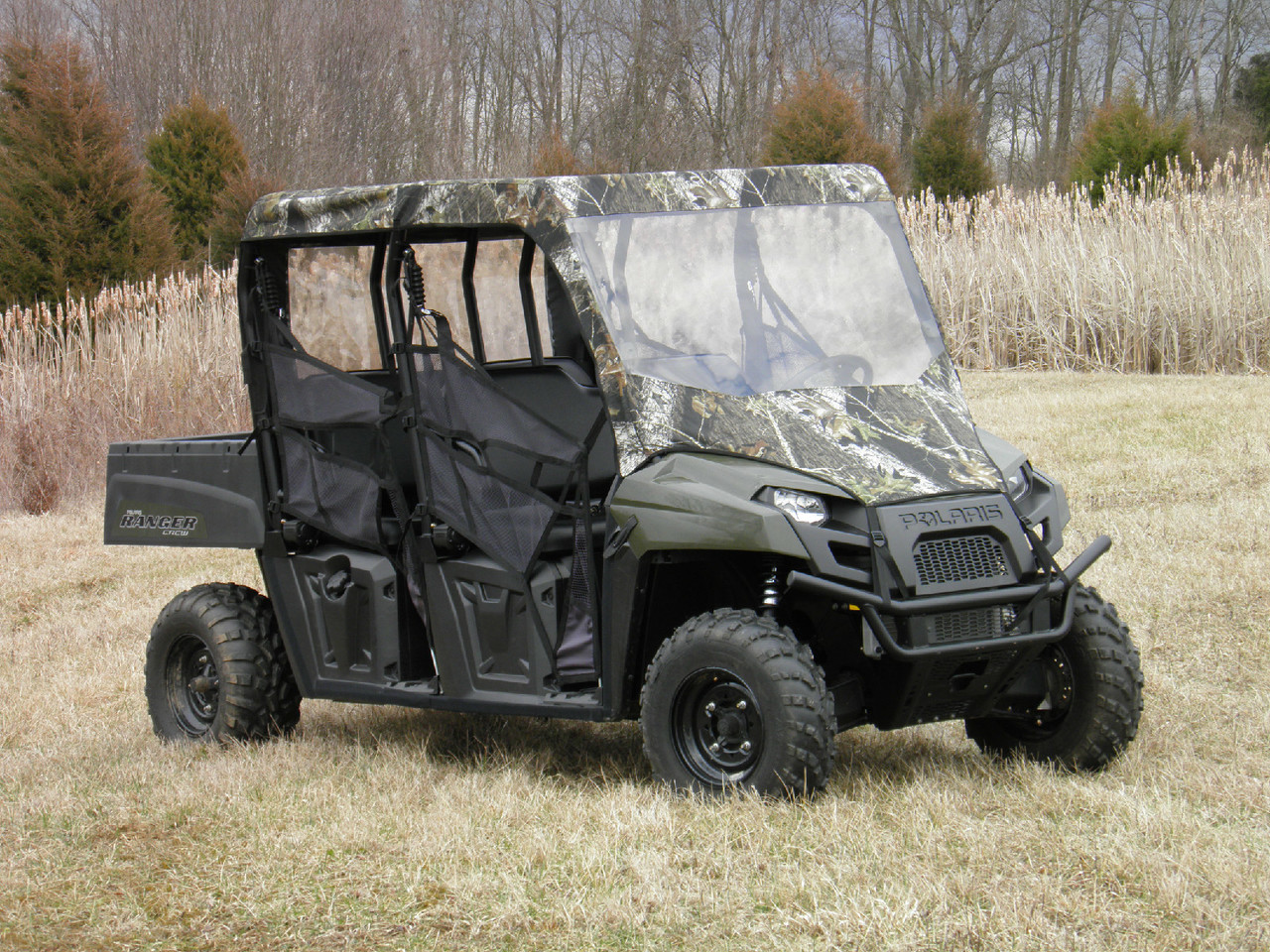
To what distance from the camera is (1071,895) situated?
3.80 m

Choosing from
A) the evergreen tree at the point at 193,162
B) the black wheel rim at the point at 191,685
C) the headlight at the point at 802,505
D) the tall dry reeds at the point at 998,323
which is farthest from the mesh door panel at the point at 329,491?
the evergreen tree at the point at 193,162

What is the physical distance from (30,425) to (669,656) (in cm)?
1048

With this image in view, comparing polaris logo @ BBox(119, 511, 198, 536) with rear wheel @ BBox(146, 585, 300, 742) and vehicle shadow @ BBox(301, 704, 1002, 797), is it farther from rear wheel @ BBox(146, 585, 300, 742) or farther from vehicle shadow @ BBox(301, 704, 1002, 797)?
vehicle shadow @ BBox(301, 704, 1002, 797)

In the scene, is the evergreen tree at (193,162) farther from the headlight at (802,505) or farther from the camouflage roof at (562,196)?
the headlight at (802,505)

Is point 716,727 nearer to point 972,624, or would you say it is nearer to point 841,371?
point 972,624

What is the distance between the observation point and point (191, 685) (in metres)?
6.35

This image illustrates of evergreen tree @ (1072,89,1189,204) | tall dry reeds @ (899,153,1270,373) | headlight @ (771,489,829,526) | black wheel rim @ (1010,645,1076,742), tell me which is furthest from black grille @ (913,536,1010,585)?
evergreen tree @ (1072,89,1189,204)

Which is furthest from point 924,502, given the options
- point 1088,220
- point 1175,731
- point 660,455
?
point 1088,220

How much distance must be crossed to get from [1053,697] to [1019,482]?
717 millimetres

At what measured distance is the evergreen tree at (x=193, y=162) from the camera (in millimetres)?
22547

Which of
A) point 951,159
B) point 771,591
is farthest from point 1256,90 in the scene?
point 771,591

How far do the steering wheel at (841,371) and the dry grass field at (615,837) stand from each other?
1.27 meters

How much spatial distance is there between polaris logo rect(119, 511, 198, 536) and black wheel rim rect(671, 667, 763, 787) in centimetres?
256

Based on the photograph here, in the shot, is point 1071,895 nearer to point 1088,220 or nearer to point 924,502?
point 924,502
